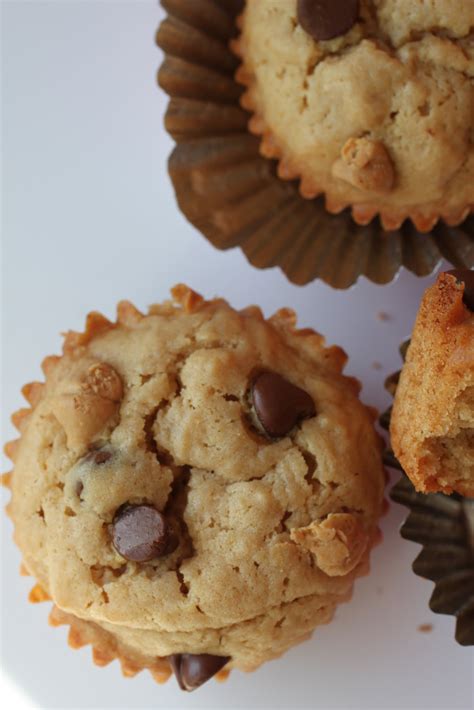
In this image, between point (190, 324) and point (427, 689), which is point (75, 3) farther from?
point (427, 689)

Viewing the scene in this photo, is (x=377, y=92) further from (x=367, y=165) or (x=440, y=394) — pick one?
(x=440, y=394)

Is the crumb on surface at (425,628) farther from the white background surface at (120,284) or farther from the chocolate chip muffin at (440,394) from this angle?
the chocolate chip muffin at (440,394)

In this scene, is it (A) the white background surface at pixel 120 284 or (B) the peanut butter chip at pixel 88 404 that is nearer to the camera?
(B) the peanut butter chip at pixel 88 404

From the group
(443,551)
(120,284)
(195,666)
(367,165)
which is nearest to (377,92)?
(367,165)

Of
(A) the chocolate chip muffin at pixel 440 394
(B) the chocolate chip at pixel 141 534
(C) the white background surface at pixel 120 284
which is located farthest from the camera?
(C) the white background surface at pixel 120 284

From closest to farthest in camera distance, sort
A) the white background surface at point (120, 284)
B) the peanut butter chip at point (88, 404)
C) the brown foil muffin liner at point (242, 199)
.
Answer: the peanut butter chip at point (88, 404), the brown foil muffin liner at point (242, 199), the white background surface at point (120, 284)

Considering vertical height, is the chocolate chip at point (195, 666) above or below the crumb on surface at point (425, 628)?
above

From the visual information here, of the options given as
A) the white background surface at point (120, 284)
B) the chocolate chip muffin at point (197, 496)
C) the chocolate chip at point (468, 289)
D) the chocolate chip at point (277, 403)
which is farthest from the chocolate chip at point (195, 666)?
the chocolate chip at point (468, 289)
